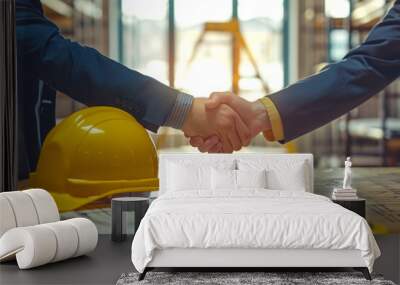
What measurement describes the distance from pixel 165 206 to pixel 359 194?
2426mm

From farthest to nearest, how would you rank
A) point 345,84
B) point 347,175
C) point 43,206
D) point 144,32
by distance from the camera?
point 144,32 → point 345,84 → point 347,175 → point 43,206

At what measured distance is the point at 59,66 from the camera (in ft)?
20.2

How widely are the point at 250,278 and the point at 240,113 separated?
224 centimetres

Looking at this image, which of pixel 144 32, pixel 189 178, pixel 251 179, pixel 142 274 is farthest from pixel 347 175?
pixel 142 274

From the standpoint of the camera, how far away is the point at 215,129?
6121mm

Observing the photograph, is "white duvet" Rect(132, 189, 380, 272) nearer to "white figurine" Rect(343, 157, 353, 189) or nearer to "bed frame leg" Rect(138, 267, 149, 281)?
"bed frame leg" Rect(138, 267, 149, 281)

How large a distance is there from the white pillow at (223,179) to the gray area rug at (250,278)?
119 centimetres

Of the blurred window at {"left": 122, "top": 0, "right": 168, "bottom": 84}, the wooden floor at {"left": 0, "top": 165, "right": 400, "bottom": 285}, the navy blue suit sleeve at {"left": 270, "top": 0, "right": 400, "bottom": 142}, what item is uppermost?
the blurred window at {"left": 122, "top": 0, "right": 168, "bottom": 84}

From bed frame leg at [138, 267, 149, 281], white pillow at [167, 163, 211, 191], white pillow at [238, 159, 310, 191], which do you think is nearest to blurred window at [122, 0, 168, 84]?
white pillow at [167, 163, 211, 191]

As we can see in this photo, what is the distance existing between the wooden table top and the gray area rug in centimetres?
178

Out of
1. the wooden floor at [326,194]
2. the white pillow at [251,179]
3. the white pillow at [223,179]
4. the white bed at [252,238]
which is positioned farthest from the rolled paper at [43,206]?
the white pillow at [251,179]

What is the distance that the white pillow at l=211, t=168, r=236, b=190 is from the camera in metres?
5.46

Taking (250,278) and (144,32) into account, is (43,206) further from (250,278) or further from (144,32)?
(144,32)

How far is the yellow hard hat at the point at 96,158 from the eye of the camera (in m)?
6.11
